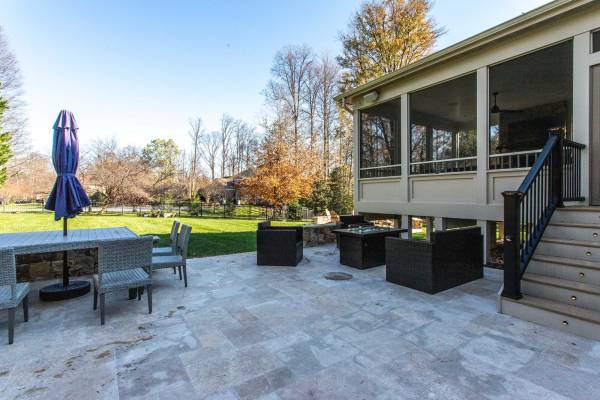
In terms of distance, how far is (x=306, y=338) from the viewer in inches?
105

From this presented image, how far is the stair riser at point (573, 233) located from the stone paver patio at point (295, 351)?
41.2 inches

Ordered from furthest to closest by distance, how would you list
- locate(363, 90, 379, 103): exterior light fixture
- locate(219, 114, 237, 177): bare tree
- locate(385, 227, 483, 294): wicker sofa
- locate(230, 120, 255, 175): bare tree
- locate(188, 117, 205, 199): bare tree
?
locate(219, 114, 237, 177): bare tree → locate(230, 120, 255, 175): bare tree → locate(188, 117, 205, 199): bare tree → locate(363, 90, 379, 103): exterior light fixture → locate(385, 227, 483, 294): wicker sofa

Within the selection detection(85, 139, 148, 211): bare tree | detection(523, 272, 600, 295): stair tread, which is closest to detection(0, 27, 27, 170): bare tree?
detection(85, 139, 148, 211): bare tree

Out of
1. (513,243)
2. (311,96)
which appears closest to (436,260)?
(513,243)

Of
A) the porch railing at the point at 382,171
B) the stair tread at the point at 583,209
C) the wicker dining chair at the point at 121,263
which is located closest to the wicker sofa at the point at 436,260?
the stair tread at the point at 583,209

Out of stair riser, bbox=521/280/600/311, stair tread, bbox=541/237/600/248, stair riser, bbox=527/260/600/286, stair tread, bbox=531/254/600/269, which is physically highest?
stair tread, bbox=541/237/600/248

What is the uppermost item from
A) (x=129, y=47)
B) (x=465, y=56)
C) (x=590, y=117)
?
(x=129, y=47)

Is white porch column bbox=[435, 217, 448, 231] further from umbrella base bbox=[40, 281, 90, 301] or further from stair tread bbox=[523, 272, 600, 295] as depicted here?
umbrella base bbox=[40, 281, 90, 301]

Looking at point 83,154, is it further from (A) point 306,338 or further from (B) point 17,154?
(A) point 306,338

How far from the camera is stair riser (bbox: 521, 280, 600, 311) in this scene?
2.82m

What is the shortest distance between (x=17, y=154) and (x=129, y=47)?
11.4 m

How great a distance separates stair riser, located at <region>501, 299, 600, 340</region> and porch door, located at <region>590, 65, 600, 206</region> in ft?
8.32

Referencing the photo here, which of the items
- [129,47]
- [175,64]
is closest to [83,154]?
[175,64]

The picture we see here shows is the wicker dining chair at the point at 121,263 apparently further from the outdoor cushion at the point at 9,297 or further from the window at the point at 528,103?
the window at the point at 528,103
